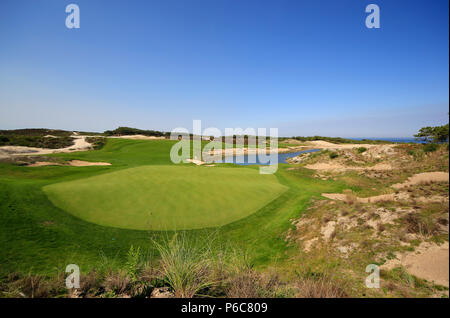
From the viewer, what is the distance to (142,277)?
101 inches

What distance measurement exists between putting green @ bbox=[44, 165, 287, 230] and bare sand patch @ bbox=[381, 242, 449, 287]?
4230mm

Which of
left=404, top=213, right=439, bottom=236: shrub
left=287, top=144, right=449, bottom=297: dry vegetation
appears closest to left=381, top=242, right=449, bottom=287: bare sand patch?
left=287, top=144, right=449, bottom=297: dry vegetation

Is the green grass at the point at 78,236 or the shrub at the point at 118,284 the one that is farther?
the green grass at the point at 78,236

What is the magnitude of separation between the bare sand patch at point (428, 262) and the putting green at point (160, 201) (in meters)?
4.23

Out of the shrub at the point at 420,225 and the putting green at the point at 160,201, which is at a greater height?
the shrub at the point at 420,225

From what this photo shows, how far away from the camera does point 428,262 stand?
8.75 feet

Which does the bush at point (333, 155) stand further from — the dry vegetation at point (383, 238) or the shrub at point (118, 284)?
the shrub at point (118, 284)

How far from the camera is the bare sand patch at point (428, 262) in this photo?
7.95 feet

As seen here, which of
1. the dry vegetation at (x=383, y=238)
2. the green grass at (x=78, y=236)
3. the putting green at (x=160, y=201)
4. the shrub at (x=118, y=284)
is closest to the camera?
the shrub at (x=118, y=284)

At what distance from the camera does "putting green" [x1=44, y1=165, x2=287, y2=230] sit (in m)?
5.49

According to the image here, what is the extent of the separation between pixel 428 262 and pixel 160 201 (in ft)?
22.9

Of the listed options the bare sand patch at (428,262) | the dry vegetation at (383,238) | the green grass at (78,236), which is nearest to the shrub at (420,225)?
the dry vegetation at (383,238)

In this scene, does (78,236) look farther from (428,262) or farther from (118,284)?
(428,262)
